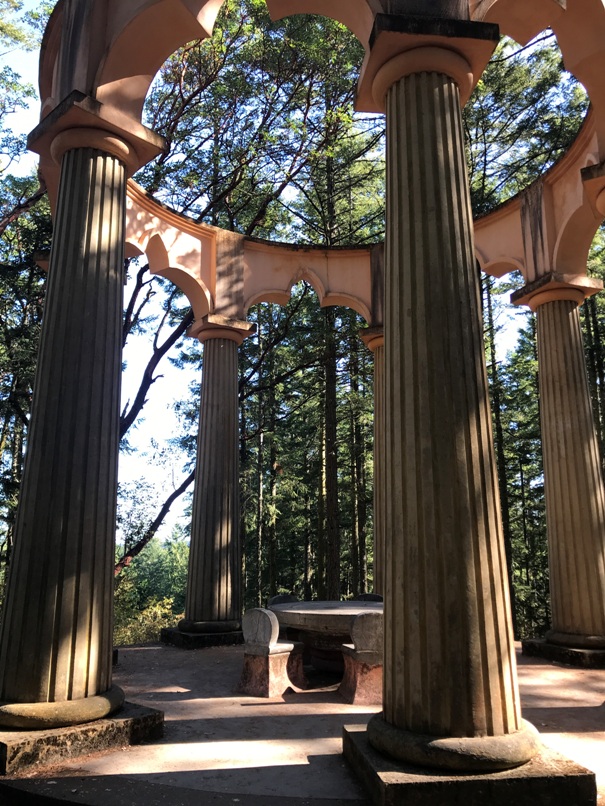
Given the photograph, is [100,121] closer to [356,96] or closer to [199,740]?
[356,96]

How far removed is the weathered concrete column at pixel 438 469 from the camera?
200 inches

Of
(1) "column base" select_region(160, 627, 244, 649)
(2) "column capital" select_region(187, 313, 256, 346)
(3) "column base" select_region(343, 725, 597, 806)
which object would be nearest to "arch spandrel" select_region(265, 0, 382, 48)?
(3) "column base" select_region(343, 725, 597, 806)

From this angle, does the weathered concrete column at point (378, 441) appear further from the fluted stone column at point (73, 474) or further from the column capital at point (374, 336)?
the fluted stone column at point (73, 474)

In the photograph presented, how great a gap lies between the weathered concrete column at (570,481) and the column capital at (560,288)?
2 centimetres

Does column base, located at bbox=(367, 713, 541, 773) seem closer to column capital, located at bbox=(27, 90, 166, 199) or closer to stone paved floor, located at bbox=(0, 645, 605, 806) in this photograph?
stone paved floor, located at bbox=(0, 645, 605, 806)

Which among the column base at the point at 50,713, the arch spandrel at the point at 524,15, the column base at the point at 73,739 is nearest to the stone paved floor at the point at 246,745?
the column base at the point at 73,739

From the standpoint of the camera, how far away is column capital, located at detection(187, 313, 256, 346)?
16250 mm

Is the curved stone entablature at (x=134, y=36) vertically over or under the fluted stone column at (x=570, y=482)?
over

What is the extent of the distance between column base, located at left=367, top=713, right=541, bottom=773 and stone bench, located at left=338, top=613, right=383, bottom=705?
13.4ft

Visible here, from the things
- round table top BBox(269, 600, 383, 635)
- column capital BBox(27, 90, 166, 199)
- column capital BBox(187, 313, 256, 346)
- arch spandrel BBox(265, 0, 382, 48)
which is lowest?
round table top BBox(269, 600, 383, 635)

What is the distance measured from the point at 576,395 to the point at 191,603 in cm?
1022

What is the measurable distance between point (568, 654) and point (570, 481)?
345cm

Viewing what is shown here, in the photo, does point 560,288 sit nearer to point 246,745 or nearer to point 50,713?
point 246,745

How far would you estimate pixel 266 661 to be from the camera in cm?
987
